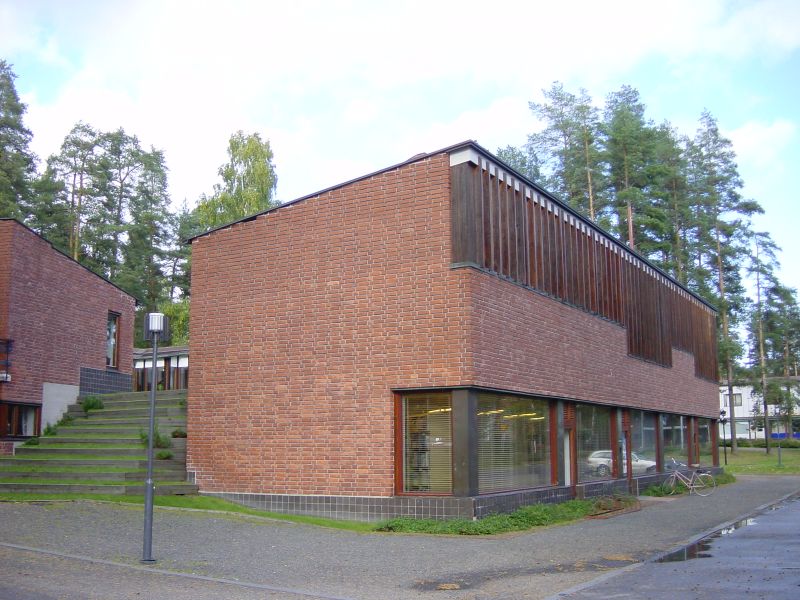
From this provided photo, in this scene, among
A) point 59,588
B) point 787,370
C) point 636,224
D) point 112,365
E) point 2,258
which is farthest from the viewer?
point 787,370

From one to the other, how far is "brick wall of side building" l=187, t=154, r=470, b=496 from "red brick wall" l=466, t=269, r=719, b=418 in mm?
984

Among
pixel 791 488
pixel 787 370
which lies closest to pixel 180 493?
pixel 791 488

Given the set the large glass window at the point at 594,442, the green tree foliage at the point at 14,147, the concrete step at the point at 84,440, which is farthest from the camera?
the green tree foliage at the point at 14,147

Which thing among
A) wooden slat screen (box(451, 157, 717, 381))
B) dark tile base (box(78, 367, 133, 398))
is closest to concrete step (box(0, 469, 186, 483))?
dark tile base (box(78, 367, 133, 398))

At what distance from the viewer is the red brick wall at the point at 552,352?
683 inches

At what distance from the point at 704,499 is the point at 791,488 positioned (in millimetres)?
8066

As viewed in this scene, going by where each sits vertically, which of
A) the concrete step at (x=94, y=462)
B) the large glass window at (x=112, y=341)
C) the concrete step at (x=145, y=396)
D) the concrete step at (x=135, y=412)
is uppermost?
the large glass window at (x=112, y=341)

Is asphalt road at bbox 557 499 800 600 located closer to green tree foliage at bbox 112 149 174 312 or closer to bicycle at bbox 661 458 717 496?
bicycle at bbox 661 458 717 496

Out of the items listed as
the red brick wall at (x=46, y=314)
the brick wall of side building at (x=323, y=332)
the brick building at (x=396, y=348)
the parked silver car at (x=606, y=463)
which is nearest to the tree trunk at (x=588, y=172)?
the parked silver car at (x=606, y=463)

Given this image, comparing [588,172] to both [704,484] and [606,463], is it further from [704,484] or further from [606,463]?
[606,463]

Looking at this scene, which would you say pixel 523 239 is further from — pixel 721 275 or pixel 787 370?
pixel 787 370

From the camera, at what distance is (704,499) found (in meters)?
25.2

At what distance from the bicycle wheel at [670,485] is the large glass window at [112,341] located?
723 inches

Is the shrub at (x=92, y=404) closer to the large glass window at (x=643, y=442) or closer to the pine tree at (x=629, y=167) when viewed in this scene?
the large glass window at (x=643, y=442)
